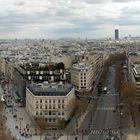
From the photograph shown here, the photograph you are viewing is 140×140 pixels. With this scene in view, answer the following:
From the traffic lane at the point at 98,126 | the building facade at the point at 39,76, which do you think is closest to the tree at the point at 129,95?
the traffic lane at the point at 98,126

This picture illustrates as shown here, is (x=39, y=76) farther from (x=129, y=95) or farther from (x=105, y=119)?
(x=105, y=119)

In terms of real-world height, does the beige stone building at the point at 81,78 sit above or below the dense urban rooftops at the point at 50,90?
below

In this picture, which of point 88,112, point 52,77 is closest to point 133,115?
point 88,112

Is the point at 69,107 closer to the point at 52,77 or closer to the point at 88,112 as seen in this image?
the point at 88,112

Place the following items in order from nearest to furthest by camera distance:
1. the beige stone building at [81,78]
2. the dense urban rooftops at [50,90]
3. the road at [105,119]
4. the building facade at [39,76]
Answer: the road at [105,119], the dense urban rooftops at [50,90], the building facade at [39,76], the beige stone building at [81,78]

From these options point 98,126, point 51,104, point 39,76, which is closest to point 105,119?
point 98,126

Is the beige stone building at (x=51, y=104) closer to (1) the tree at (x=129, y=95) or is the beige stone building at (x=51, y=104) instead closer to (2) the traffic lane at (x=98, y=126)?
(2) the traffic lane at (x=98, y=126)

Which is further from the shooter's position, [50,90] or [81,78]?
[81,78]

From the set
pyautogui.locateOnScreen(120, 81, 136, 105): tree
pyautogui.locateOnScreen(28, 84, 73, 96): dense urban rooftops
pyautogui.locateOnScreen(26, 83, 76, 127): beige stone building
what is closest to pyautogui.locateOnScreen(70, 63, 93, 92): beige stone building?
pyautogui.locateOnScreen(120, 81, 136, 105): tree

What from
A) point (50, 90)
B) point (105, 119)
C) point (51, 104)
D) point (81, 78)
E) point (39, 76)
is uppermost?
point (50, 90)
